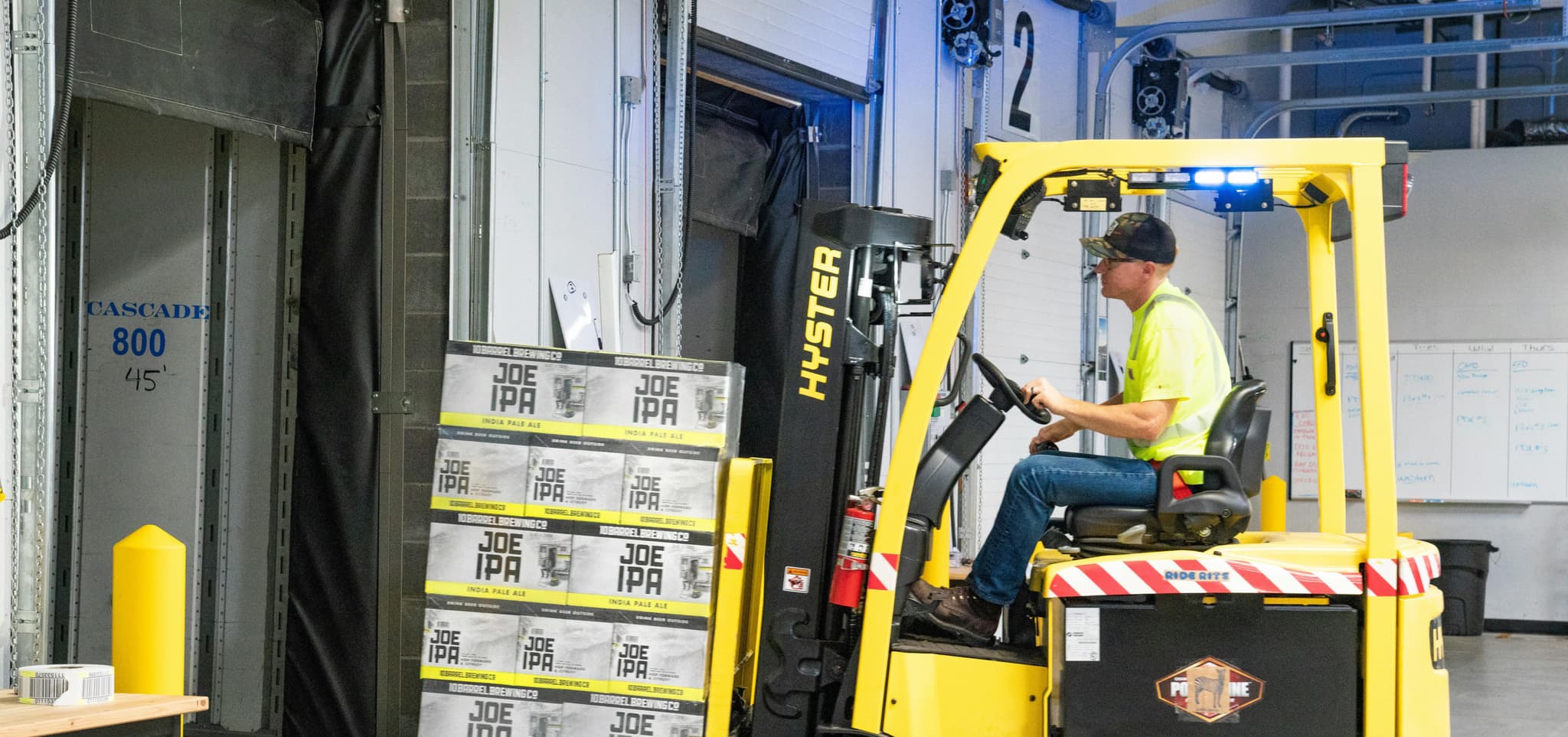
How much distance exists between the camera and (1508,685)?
31.4ft

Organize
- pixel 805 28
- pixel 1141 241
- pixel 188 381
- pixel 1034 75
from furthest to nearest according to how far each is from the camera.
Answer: pixel 1034 75, pixel 805 28, pixel 188 381, pixel 1141 241

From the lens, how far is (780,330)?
30.9 ft

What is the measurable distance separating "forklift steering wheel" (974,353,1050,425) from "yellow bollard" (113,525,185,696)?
2.45m

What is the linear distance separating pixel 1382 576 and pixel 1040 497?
1.01 m

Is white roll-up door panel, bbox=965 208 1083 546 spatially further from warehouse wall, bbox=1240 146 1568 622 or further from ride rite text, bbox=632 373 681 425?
ride rite text, bbox=632 373 681 425

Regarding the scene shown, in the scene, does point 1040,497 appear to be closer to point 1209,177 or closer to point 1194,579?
point 1194,579

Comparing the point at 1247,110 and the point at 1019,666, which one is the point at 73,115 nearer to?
the point at 1019,666

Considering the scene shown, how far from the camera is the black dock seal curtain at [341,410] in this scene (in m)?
5.92

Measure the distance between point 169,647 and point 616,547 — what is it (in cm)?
137

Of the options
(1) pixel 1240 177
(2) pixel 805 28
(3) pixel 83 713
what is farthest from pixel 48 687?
(2) pixel 805 28

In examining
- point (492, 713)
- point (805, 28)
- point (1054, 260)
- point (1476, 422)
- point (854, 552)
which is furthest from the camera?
point (1476, 422)

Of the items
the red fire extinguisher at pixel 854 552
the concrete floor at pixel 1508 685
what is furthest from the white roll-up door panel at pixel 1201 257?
the red fire extinguisher at pixel 854 552

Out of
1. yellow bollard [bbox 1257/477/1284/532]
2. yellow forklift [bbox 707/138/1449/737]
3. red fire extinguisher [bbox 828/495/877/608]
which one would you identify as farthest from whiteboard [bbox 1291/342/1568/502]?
red fire extinguisher [bbox 828/495/877/608]

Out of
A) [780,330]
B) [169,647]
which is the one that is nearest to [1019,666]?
[169,647]
